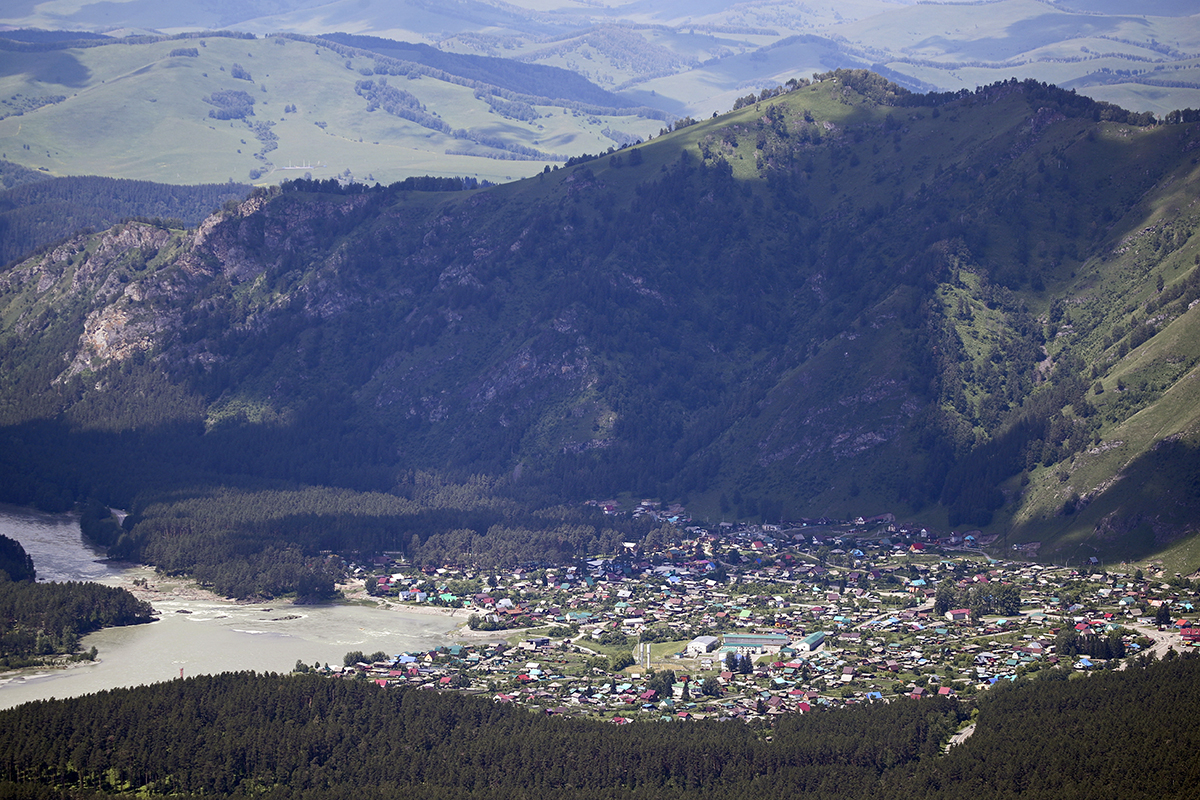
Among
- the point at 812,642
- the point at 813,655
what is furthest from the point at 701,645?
the point at 813,655

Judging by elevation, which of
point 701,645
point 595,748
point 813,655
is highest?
point 595,748

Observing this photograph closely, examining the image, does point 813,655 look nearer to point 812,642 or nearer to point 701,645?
point 812,642

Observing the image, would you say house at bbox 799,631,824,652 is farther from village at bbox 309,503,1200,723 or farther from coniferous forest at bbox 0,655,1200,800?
coniferous forest at bbox 0,655,1200,800

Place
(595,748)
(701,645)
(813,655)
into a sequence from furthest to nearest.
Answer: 1. (701,645)
2. (813,655)
3. (595,748)

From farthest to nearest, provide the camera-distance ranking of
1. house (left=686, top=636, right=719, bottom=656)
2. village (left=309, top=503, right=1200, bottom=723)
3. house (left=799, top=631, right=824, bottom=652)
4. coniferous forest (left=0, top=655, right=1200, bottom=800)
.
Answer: house (left=686, top=636, right=719, bottom=656) → house (left=799, top=631, right=824, bottom=652) → village (left=309, top=503, right=1200, bottom=723) → coniferous forest (left=0, top=655, right=1200, bottom=800)

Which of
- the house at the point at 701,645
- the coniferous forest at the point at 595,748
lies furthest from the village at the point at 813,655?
the coniferous forest at the point at 595,748

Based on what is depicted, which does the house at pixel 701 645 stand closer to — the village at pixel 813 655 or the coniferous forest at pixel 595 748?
the village at pixel 813 655

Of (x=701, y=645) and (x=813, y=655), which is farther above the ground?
(x=813, y=655)

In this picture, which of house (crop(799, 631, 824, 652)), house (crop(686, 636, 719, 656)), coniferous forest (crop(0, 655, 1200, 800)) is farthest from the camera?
house (crop(686, 636, 719, 656))

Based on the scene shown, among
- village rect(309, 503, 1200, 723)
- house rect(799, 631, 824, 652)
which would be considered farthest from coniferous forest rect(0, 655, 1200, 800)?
house rect(799, 631, 824, 652)
